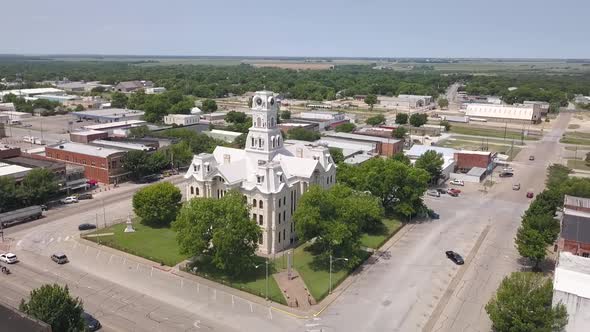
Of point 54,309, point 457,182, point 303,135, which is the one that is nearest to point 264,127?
point 54,309

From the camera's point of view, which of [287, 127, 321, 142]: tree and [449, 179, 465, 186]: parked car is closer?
[449, 179, 465, 186]: parked car

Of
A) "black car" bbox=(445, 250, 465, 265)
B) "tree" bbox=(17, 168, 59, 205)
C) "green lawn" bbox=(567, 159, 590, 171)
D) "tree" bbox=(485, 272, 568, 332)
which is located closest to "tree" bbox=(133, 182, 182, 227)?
"tree" bbox=(17, 168, 59, 205)

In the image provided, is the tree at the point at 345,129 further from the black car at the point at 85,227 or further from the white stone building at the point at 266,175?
the black car at the point at 85,227

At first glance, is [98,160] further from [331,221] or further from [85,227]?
[331,221]

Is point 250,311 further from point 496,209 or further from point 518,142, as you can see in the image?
point 518,142

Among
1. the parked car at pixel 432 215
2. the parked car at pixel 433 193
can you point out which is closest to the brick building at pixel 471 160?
the parked car at pixel 433 193

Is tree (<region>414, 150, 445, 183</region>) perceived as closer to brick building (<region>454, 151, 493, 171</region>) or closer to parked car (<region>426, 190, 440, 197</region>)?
parked car (<region>426, 190, 440, 197</region>)

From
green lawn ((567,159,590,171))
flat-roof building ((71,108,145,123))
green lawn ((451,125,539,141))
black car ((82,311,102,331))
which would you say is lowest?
black car ((82,311,102,331))
